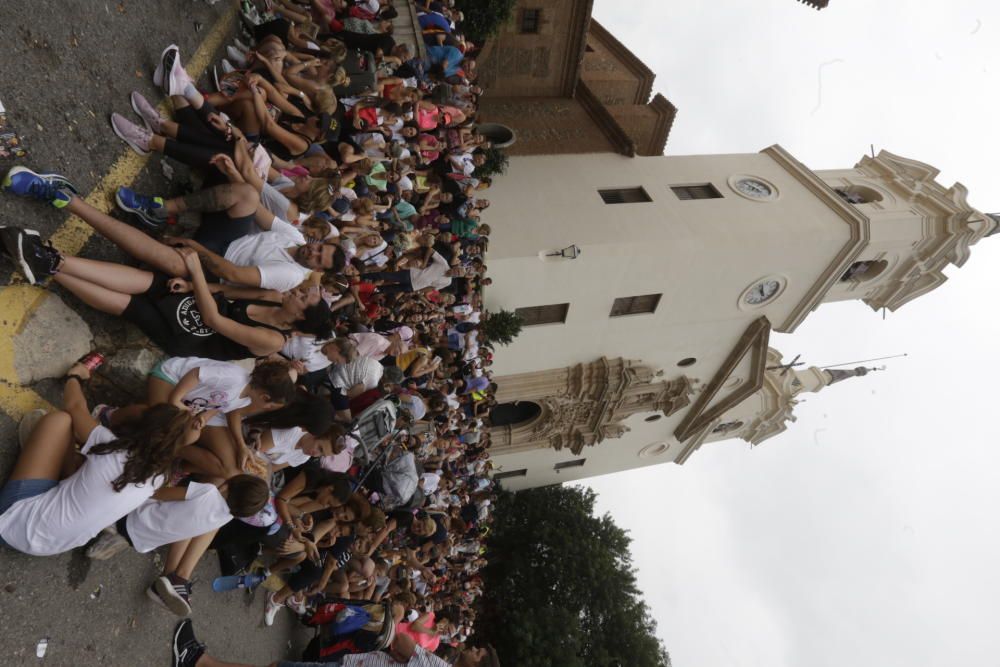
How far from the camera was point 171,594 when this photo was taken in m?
4.29

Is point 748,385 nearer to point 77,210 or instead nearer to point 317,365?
point 317,365

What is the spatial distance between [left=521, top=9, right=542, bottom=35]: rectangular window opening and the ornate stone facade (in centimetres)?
818

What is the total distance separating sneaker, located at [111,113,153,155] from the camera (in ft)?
14.6

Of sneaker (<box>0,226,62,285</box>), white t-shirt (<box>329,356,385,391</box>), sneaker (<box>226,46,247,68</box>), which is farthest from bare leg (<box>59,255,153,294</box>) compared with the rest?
sneaker (<box>226,46,247,68</box>)

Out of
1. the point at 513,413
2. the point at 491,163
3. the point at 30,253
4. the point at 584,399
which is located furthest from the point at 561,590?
the point at 30,253

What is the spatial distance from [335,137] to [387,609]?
219 inches

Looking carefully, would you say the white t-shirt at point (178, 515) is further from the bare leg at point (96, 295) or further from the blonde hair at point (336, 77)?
the blonde hair at point (336, 77)

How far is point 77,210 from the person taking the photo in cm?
358

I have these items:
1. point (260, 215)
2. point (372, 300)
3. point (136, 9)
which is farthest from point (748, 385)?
point (136, 9)

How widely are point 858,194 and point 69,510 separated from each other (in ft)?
56.2

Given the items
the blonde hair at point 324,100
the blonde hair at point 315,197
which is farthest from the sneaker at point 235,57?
the blonde hair at point 315,197

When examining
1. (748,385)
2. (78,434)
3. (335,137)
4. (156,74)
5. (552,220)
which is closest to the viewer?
(78,434)

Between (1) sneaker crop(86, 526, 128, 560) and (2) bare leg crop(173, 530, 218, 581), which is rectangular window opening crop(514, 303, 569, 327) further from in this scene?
(1) sneaker crop(86, 526, 128, 560)

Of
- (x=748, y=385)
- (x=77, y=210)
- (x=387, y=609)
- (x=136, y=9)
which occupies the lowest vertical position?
(x=748, y=385)
